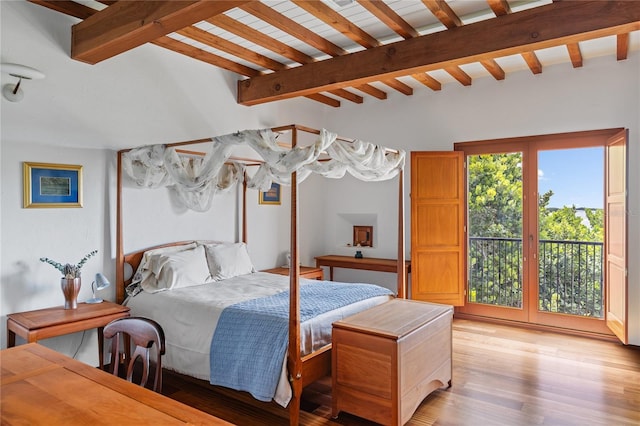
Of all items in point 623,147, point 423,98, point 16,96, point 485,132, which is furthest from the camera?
point 423,98

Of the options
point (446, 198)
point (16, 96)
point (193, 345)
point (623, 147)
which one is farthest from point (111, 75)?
point (623, 147)

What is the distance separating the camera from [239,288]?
3734mm

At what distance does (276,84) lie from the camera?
4.41 metres

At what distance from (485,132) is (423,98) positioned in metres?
0.87

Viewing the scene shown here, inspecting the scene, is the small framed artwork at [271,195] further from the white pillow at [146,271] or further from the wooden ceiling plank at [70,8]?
the wooden ceiling plank at [70,8]

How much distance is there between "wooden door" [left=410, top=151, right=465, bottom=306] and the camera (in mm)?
4902

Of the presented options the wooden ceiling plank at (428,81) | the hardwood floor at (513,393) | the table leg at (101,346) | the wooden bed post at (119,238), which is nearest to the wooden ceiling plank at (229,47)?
the wooden bed post at (119,238)

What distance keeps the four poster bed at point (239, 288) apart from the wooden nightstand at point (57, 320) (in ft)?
1.12

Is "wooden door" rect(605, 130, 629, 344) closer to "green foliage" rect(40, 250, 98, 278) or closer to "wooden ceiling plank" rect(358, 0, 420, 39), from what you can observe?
"wooden ceiling plank" rect(358, 0, 420, 39)

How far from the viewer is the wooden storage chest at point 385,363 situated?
2.52 m

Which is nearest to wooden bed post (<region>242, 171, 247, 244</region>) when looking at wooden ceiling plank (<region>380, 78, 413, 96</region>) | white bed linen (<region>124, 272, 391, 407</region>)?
white bed linen (<region>124, 272, 391, 407</region>)

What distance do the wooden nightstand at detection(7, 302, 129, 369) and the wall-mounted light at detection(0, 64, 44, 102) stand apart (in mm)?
1507

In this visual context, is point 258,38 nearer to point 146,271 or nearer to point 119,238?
point 119,238

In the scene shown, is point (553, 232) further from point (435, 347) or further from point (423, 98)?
point (435, 347)
